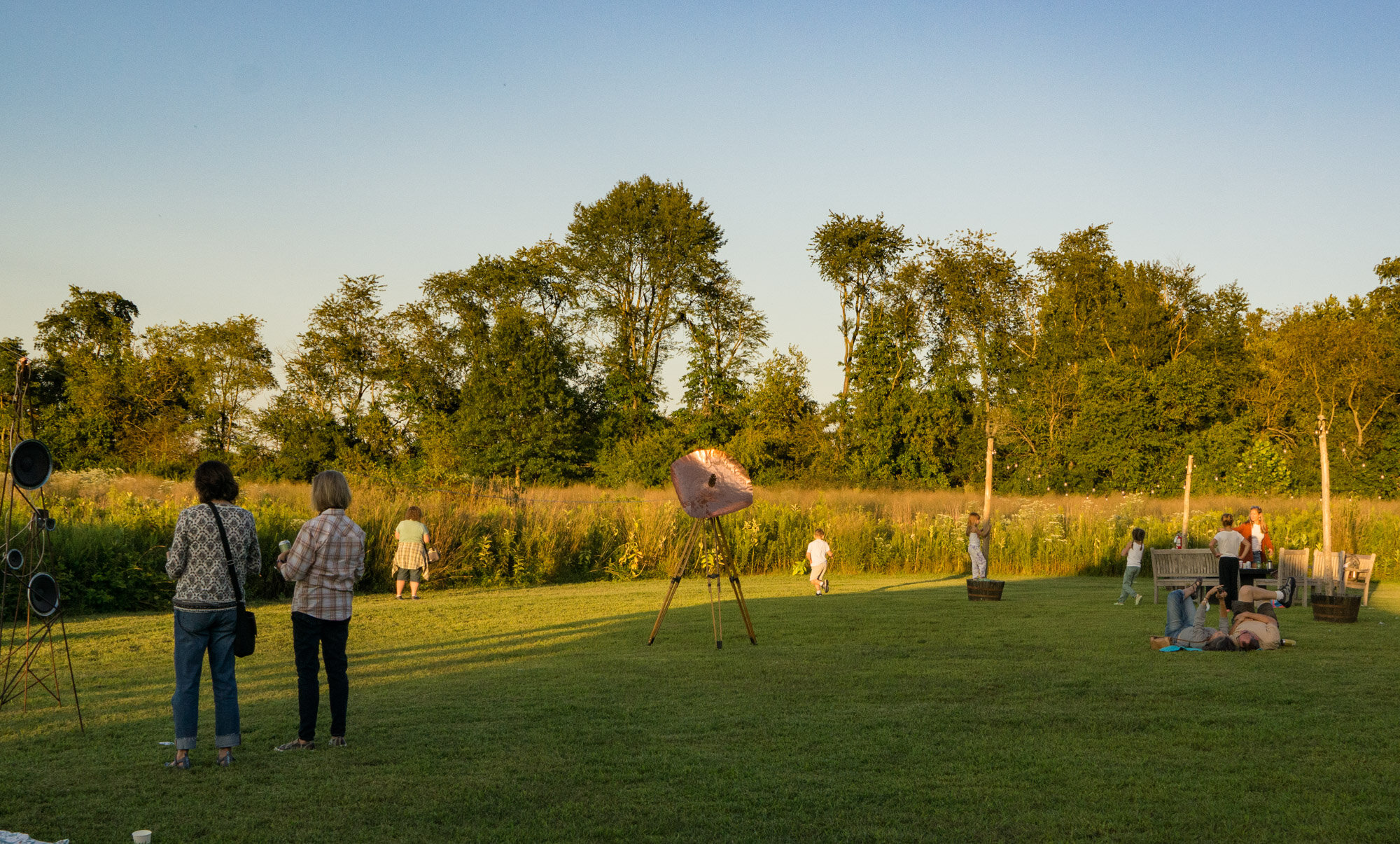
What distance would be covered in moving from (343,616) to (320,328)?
4794cm

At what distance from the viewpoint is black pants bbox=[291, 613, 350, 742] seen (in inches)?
255

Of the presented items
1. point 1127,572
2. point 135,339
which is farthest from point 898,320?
point 135,339

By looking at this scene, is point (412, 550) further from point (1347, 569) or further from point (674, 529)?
point (1347, 569)

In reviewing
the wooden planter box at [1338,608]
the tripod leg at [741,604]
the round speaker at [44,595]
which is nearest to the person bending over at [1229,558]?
the wooden planter box at [1338,608]

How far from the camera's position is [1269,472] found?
42156 millimetres

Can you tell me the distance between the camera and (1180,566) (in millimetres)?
17531

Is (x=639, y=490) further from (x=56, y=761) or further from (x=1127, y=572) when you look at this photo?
(x=56, y=761)

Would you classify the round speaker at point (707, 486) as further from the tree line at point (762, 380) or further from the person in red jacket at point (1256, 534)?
the tree line at point (762, 380)

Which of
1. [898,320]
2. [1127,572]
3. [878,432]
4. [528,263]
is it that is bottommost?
[1127,572]

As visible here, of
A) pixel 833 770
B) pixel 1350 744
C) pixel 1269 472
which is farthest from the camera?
pixel 1269 472

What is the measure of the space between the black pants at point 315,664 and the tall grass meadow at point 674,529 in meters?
12.5

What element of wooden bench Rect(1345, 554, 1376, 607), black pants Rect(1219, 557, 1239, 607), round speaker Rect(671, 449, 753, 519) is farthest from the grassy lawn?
wooden bench Rect(1345, 554, 1376, 607)

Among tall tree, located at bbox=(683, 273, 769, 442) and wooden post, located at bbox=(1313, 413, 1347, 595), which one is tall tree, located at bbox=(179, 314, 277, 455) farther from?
wooden post, located at bbox=(1313, 413, 1347, 595)

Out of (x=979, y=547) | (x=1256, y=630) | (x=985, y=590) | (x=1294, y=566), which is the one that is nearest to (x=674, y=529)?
(x=979, y=547)
